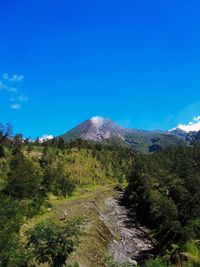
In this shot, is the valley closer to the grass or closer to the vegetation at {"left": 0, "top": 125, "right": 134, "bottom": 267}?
the grass

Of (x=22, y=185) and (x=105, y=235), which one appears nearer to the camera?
(x=105, y=235)

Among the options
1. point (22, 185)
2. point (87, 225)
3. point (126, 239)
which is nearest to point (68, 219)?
point (87, 225)

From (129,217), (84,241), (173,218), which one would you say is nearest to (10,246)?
(84,241)

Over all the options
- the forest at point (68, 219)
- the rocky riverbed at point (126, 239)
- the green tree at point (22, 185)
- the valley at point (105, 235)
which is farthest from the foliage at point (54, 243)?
the green tree at point (22, 185)

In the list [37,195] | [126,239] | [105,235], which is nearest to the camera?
[105,235]

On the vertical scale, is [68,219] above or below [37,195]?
below

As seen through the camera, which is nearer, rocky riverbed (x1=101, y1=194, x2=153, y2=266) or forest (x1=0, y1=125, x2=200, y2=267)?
forest (x1=0, y1=125, x2=200, y2=267)

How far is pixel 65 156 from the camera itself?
182 meters

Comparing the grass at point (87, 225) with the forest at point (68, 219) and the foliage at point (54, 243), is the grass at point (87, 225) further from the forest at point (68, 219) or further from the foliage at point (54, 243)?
the foliage at point (54, 243)

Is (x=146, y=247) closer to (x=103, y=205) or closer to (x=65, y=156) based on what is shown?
(x=103, y=205)

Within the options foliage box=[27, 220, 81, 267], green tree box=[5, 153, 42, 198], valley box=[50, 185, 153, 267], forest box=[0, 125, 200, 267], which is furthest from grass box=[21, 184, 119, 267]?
foliage box=[27, 220, 81, 267]

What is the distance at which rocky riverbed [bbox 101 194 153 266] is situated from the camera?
63.4 m

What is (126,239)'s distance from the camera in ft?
246

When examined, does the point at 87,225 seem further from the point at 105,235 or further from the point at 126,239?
the point at 126,239
